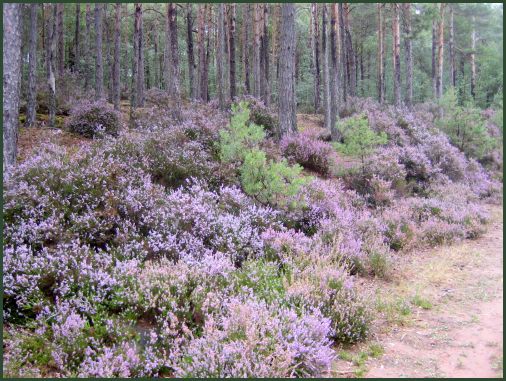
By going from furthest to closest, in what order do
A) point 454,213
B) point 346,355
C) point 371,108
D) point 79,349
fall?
point 371,108
point 454,213
point 346,355
point 79,349

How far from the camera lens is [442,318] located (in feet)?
19.9

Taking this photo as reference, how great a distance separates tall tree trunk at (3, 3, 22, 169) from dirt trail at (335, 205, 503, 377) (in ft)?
20.7

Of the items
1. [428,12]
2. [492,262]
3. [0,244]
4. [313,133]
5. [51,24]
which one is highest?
[428,12]

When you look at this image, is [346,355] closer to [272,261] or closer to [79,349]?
A: [272,261]

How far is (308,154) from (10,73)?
25.7 feet

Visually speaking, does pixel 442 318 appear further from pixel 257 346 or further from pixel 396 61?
pixel 396 61

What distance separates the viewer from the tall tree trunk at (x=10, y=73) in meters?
7.65

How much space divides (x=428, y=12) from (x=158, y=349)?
22.7 m

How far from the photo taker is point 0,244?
18.0 feet

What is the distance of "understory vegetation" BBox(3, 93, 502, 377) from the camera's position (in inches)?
174

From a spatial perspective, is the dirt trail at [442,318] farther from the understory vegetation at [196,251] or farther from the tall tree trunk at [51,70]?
the tall tree trunk at [51,70]

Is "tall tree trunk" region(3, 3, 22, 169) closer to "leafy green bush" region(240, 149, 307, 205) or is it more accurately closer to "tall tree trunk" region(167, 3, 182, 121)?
"leafy green bush" region(240, 149, 307, 205)

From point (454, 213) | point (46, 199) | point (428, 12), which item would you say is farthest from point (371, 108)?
point (46, 199)

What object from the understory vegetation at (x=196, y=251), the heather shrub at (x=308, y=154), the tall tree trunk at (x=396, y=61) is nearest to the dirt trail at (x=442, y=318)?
the understory vegetation at (x=196, y=251)
